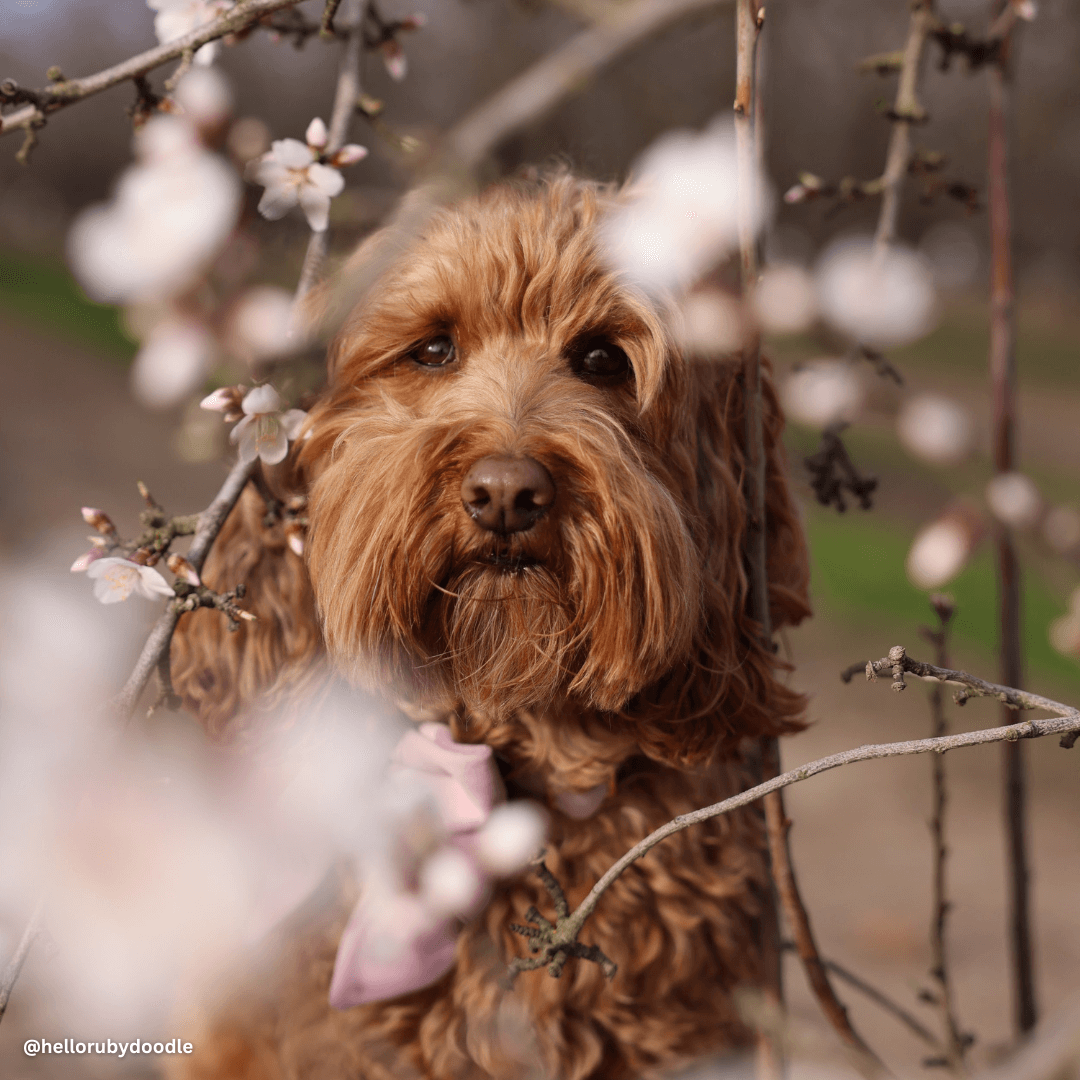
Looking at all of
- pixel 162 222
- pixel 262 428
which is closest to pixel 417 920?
pixel 262 428

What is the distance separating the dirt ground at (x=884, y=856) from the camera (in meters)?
3.00

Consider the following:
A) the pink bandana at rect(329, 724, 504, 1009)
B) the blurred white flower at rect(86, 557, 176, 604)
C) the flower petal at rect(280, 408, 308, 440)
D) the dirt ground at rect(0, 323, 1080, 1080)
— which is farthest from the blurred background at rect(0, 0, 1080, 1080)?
the pink bandana at rect(329, 724, 504, 1009)

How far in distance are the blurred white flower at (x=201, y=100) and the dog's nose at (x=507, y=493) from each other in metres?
0.69

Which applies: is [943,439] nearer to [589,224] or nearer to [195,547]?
[589,224]

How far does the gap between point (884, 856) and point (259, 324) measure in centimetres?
391

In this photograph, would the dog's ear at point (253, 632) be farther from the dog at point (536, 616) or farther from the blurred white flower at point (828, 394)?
the blurred white flower at point (828, 394)

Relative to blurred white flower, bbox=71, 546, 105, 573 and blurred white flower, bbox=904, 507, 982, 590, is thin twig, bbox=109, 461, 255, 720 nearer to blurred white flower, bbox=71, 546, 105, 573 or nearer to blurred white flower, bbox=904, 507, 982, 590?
blurred white flower, bbox=71, 546, 105, 573

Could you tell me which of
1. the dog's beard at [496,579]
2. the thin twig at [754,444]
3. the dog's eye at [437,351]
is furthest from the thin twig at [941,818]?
the dog's eye at [437,351]

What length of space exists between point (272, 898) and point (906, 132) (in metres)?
1.83

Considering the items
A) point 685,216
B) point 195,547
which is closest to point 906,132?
point 685,216

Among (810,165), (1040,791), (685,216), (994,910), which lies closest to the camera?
(685,216)

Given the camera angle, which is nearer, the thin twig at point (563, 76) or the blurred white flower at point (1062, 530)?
the thin twig at point (563, 76)

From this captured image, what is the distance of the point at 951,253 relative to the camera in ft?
14.7

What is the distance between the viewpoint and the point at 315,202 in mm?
1604
